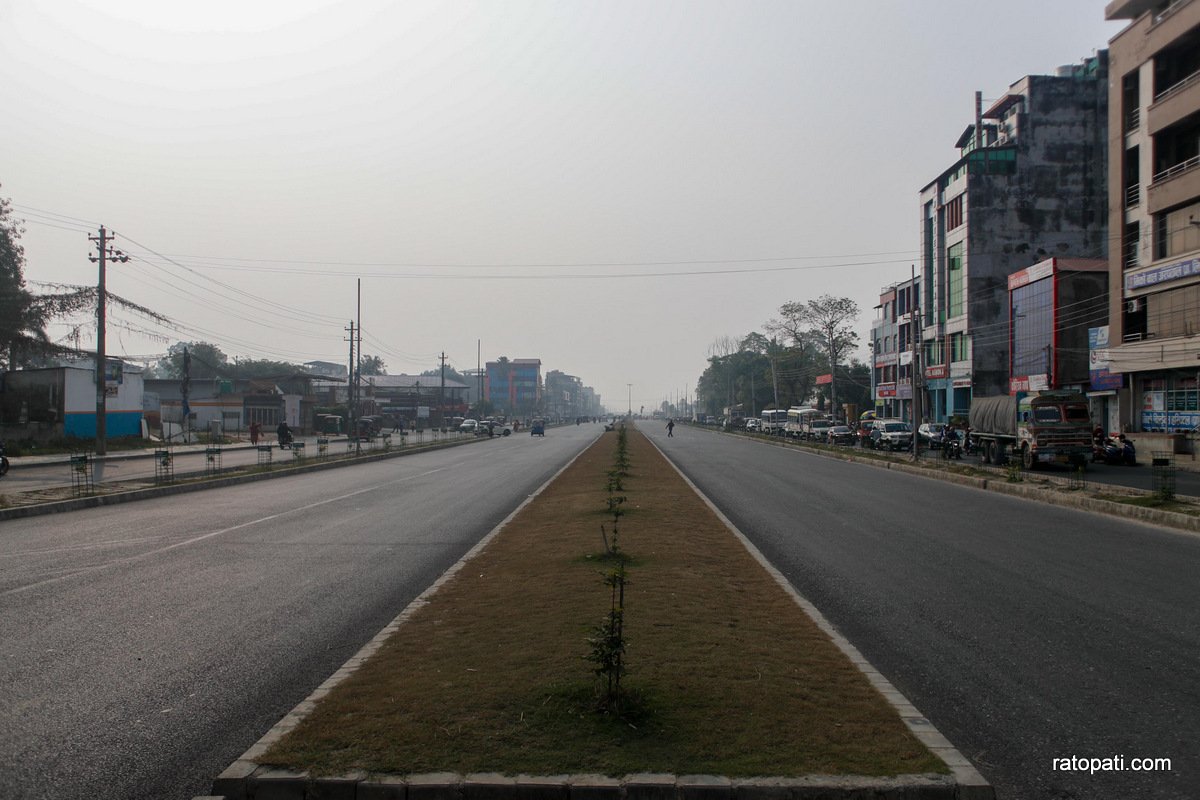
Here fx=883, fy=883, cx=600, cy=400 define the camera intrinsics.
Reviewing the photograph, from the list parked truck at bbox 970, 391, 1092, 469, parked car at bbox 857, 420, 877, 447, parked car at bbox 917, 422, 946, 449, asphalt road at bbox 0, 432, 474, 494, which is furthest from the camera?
parked car at bbox 857, 420, 877, 447

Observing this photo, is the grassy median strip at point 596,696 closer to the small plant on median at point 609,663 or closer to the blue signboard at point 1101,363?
the small plant on median at point 609,663

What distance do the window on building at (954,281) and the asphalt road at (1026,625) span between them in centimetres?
4954

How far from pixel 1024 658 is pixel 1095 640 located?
0.99m

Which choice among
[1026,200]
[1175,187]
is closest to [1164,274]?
[1175,187]

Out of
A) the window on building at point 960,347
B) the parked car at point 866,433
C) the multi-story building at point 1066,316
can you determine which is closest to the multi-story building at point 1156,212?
the multi-story building at point 1066,316

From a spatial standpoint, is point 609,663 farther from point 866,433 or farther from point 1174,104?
point 866,433

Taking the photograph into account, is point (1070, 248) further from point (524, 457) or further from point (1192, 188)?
point (524, 457)

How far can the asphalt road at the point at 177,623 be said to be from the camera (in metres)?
4.82

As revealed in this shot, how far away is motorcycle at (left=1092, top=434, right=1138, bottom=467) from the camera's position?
3366 cm

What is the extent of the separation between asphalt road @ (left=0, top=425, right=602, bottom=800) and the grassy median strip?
648 millimetres

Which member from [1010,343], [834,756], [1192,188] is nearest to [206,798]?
[834,756]

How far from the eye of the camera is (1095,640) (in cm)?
724

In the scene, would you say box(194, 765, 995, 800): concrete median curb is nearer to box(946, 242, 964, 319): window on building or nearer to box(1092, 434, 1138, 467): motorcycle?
box(1092, 434, 1138, 467): motorcycle

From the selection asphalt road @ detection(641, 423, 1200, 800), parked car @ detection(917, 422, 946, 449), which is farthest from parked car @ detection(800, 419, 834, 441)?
asphalt road @ detection(641, 423, 1200, 800)
